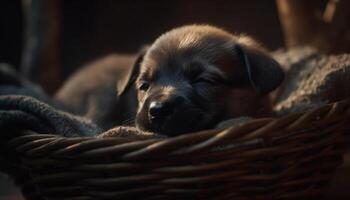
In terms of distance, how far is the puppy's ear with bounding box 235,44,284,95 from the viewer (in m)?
1.55

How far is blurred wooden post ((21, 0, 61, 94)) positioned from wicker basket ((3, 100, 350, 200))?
138cm

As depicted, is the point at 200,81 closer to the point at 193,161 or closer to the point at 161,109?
the point at 161,109

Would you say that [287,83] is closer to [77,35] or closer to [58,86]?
[58,86]

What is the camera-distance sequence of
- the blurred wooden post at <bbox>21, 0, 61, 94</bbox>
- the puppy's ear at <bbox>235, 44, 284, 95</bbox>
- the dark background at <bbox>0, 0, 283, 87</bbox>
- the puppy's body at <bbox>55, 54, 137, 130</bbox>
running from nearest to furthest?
the puppy's ear at <bbox>235, 44, 284, 95</bbox> → the puppy's body at <bbox>55, 54, 137, 130</bbox> → the blurred wooden post at <bbox>21, 0, 61, 94</bbox> → the dark background at <bbox>0, 0, 283, 87</bbox>

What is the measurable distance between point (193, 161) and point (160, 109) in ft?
0.93

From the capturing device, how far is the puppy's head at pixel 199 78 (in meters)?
1.41

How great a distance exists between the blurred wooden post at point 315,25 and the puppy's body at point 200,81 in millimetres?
573

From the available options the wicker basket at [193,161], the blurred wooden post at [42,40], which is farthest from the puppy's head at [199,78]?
the blurred wooden post at [42,40]

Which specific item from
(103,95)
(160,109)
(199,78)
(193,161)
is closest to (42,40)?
(103,95)

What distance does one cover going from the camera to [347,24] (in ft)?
6.89

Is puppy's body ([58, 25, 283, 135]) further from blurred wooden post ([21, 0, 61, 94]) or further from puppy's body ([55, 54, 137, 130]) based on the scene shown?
blurred wooden post ([21, 0, 61, 94])

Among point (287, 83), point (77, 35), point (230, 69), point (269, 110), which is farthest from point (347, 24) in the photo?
point (77, 35)

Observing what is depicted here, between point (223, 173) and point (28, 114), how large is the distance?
57 cm

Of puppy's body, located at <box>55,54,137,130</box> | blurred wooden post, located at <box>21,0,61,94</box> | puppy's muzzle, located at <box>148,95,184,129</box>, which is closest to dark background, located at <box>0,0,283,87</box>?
blurred wooden post, located at <box>21,0,61,94</box>
